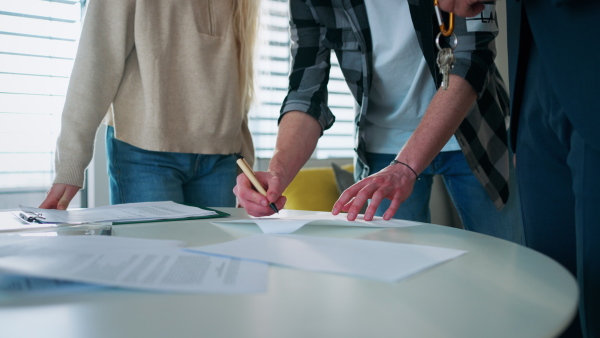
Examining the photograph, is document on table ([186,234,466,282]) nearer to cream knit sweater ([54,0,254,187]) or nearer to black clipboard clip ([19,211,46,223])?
black clipboard clip ([19,211,46,223])

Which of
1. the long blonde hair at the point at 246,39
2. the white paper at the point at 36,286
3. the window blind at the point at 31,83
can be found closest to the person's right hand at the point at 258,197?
the white paper at the point at 36,286

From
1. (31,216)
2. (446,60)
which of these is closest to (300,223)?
(446,60)

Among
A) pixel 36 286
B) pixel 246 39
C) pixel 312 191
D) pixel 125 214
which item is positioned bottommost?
pixel 312 191

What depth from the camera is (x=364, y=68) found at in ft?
4.40

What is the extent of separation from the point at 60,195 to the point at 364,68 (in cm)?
82

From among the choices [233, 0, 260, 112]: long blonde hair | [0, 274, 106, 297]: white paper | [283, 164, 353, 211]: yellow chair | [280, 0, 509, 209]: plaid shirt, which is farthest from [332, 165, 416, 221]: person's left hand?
[283, 164, 353, 211]: yellow chair

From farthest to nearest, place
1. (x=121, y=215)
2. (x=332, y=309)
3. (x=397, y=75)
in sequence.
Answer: (x=397, y=75)
(x=121, y=215)
(x=332, y=309)

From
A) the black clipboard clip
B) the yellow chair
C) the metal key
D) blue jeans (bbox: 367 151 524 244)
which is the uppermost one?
the metal key

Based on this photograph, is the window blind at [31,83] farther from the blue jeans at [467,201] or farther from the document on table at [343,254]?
the document on table at [343,254]

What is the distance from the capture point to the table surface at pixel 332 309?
0.37 meters

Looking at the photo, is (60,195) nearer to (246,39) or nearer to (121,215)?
(121,215)

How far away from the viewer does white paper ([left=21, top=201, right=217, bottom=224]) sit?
969 mm

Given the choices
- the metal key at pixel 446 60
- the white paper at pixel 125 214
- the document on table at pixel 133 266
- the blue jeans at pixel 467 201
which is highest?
the metal key at pixel 446 60

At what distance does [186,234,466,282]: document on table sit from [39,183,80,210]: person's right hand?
0.82 meters
